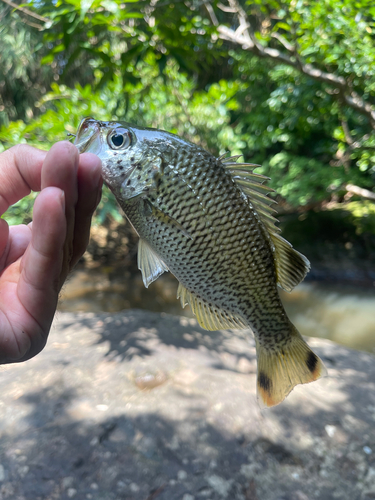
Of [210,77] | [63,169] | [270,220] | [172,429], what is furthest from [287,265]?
[210,77]

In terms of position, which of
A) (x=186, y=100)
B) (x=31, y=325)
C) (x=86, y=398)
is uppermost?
(x=186, y=100)

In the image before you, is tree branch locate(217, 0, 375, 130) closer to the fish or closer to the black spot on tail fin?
the fish

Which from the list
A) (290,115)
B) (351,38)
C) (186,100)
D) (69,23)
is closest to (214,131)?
(186,100)

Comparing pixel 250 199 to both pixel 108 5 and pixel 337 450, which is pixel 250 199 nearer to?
pixel 108 5

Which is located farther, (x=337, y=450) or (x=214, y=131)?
(x=214, y=131)

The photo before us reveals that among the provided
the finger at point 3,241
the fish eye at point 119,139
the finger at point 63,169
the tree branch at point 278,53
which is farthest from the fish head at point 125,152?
the tree branch at point 278,53

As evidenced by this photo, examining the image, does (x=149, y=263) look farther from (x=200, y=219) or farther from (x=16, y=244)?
(x=16, y=244)

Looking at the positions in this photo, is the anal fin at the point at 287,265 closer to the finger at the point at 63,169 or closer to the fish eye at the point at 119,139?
the fish eye at the point at 119,139
